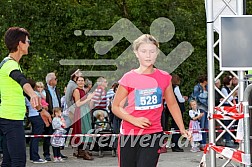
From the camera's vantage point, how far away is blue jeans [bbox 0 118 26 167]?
237 inches

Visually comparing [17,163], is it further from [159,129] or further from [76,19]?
[76,19]

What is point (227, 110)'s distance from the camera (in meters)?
6.95

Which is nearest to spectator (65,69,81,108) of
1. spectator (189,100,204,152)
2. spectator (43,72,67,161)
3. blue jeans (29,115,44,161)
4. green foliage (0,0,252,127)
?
spectator (43,72,67,161)

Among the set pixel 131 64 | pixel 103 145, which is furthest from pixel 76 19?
pixel 103 145

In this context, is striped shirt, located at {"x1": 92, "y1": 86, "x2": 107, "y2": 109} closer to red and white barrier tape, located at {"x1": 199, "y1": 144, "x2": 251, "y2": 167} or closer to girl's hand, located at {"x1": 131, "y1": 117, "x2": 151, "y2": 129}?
red and white barrier tape, located at {"x1": 199, "y1": 144, "x2": 251, "y2": 167}

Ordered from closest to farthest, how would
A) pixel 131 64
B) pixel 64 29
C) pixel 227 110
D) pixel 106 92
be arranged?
pixel 227 110, pixel 106 92, pixel 131 64, pixel 64 29

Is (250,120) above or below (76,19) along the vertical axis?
below

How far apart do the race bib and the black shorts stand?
28 cm

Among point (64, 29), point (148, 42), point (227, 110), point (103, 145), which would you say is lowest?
point (103, 145)

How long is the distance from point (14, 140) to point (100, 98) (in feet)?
21.3

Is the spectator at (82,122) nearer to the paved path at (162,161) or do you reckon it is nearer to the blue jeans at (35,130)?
the paved path at (162,161)

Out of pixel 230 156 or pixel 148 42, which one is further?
pixel 230 156

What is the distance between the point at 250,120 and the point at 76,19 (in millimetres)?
12152

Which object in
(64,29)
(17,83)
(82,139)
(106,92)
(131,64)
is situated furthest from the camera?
(64,29)
